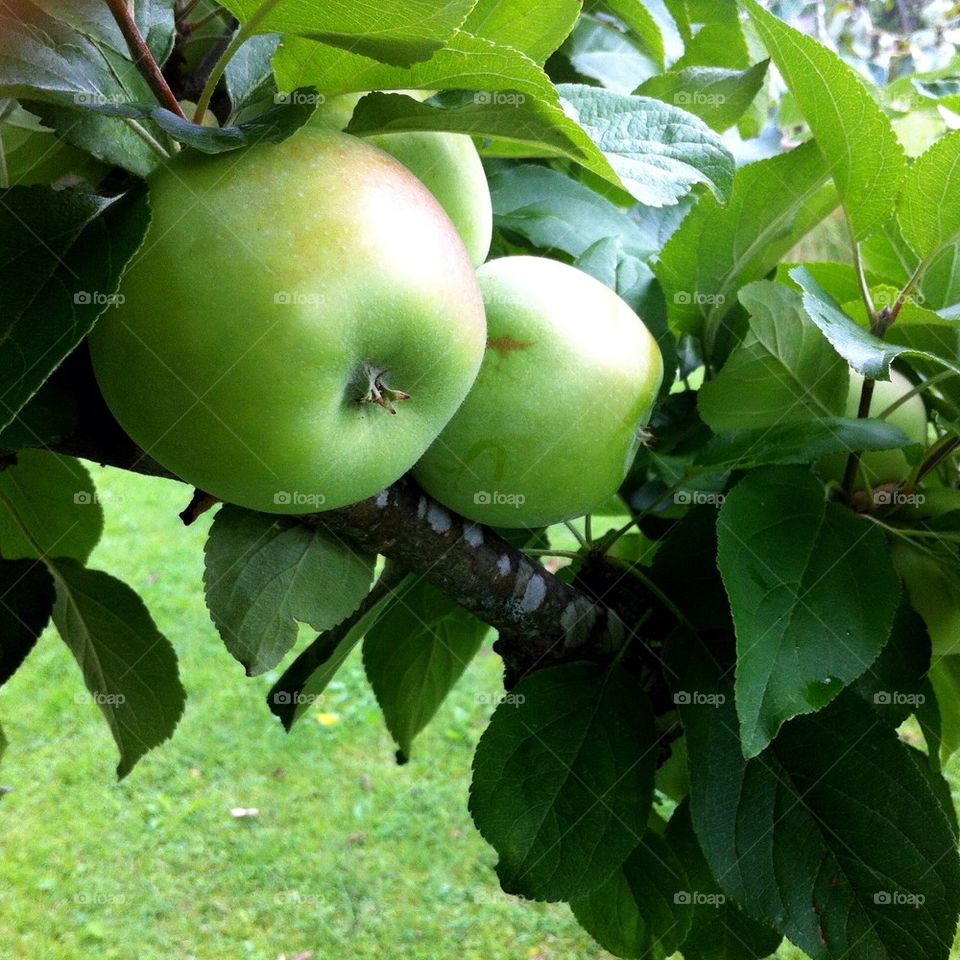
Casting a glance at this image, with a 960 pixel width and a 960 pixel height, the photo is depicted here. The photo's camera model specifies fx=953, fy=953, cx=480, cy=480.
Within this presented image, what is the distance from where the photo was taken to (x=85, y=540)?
0.68m

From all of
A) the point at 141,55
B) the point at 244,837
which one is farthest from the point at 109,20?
the point at 244,837

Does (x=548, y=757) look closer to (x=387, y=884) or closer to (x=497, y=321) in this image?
(x=497, y=321)

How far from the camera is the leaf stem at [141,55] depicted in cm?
37

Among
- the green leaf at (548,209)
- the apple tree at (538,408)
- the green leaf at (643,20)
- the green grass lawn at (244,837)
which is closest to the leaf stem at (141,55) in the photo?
the apple tree at (538,408)

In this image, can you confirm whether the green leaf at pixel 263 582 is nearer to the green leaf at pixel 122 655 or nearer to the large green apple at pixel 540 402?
the large green apple at pixel 540 402

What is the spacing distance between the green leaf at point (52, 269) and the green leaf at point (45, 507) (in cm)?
31

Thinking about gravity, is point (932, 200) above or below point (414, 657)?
above

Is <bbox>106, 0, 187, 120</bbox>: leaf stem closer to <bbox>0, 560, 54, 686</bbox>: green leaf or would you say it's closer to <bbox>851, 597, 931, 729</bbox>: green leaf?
→ <bbox>0, 560, 54, 686</bbox>: green leaf

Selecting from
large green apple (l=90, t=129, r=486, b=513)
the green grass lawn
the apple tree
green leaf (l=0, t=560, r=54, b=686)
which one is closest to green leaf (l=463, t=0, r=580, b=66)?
the apple tree

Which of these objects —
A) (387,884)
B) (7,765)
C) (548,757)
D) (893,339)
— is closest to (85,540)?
(548,757)

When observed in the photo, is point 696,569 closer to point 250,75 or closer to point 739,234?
point 739,234

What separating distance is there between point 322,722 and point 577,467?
2.00 metres

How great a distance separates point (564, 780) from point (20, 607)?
0.35 metres

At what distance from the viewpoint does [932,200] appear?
1.83 ft
